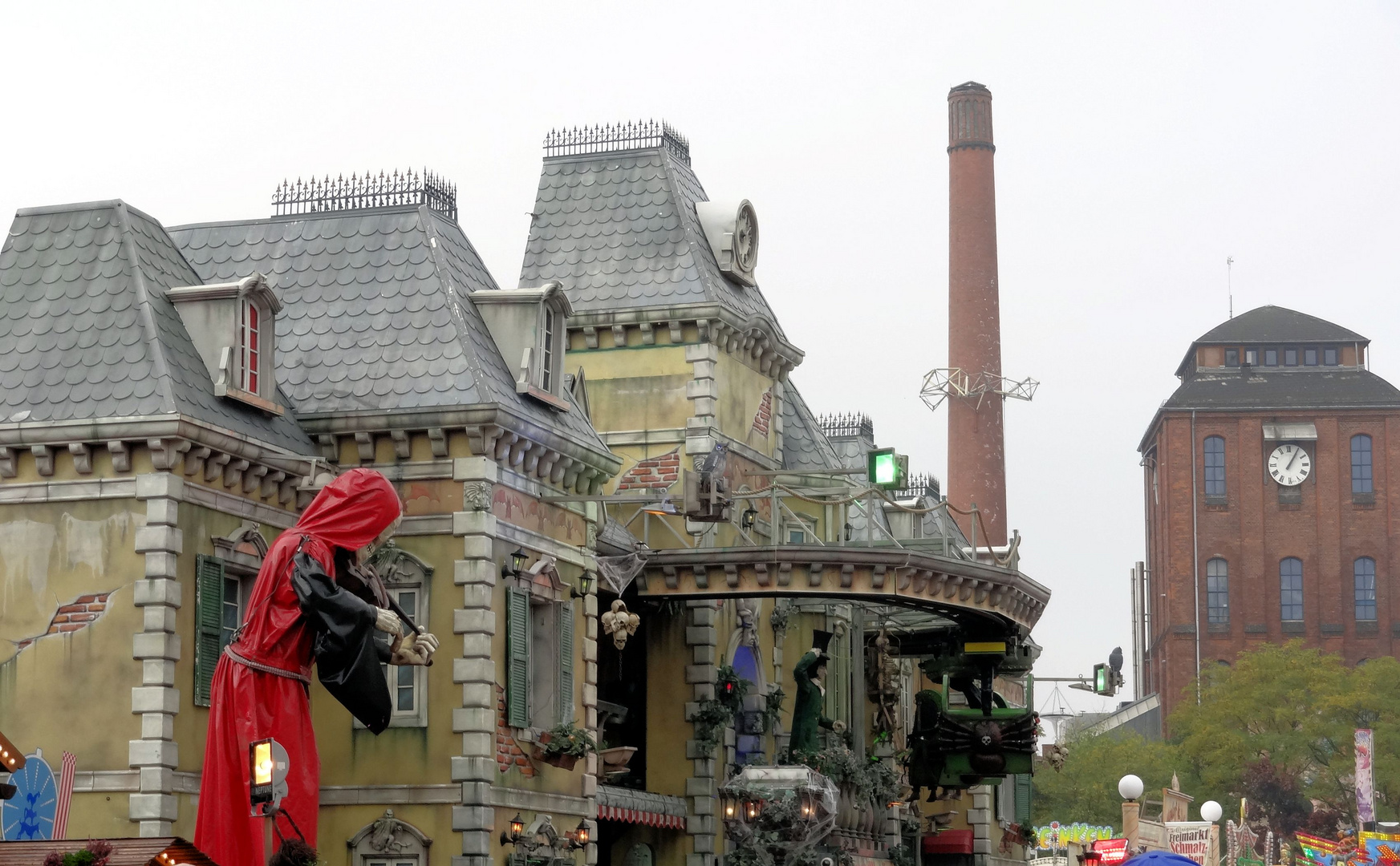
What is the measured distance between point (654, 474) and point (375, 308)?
7.72 meters

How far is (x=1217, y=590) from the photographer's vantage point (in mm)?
104125

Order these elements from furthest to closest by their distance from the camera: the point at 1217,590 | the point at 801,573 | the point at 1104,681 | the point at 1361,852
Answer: the point at 1217,590
the point at 1361,852
the point at 1104,681
the point at 801,573

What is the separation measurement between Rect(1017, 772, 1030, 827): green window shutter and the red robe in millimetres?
35869

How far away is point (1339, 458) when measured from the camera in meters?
104

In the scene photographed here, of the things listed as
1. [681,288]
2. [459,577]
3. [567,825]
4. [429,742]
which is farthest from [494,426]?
[681,288]

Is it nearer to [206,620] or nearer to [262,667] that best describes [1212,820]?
[206,620]

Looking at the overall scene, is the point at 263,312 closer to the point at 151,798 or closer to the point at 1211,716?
the point at 151,798

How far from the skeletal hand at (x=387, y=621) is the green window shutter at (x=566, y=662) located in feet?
25.5

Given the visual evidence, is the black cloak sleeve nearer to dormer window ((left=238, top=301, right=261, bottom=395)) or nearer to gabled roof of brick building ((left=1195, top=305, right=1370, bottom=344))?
dormer window ((left=238, top=301, right=261, bottom=395))

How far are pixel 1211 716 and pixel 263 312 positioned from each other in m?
66.8

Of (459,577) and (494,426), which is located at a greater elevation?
(494,426)

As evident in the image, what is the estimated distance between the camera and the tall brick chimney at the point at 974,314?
73250mm

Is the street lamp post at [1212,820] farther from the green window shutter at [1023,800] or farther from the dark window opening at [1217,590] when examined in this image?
the dark window opening at [1217,590]

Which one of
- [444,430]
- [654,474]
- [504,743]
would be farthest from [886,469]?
[504,743]
